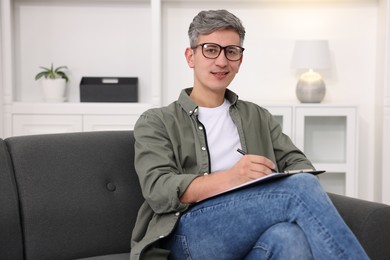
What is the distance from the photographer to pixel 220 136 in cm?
212

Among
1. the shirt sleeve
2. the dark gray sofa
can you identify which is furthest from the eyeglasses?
the dark gray sofa

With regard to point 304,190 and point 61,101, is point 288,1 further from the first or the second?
point 304,190

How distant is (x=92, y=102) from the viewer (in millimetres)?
3705

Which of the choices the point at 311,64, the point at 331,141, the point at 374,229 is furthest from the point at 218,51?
the point at 331,141

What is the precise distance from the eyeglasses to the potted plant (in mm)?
1840

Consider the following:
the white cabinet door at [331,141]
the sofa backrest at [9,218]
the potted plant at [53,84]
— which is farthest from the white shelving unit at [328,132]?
the sofa backrest at [9,218]

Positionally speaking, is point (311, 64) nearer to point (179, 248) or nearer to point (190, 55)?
point (190, 55)

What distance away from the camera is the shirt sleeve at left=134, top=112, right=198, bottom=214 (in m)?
1.79

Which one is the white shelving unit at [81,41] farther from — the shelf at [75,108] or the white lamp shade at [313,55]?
the white lamp shade at [313,55]

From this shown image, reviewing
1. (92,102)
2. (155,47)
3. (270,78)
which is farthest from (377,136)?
(92,102)

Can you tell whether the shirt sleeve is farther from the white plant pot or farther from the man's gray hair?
the white plant pot

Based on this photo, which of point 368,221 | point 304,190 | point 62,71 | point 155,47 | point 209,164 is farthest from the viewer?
point 62,71

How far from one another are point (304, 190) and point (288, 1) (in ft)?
8.14

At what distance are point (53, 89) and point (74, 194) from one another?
1874mm
